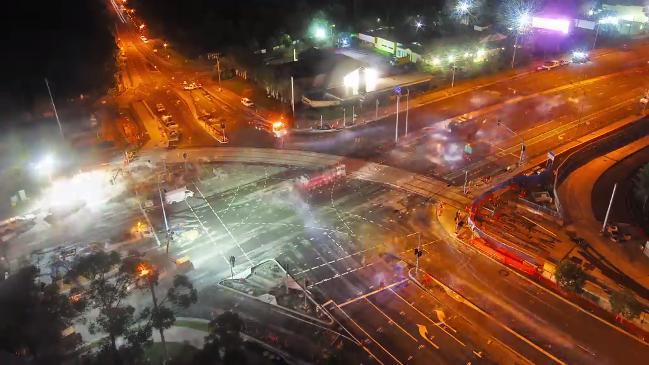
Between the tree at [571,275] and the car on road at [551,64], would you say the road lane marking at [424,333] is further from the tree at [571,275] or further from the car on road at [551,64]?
the car on road at [551,64]

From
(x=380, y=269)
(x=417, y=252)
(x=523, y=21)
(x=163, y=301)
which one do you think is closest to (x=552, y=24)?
(x=523, y=21)

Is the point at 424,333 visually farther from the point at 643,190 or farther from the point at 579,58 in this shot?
the point at 579,58

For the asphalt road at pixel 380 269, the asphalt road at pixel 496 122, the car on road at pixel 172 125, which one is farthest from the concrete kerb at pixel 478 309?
the car on road at pixel 172 125

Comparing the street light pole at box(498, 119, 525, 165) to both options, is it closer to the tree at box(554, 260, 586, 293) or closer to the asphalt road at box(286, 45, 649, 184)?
the asphalt road at box(286, 45, 649, 184)

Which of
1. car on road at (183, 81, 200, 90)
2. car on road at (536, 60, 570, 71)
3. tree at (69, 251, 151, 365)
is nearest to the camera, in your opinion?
tree at (69, 251, 151, 365)

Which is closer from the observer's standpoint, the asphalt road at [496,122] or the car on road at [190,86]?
the asphalt road at [496,122]

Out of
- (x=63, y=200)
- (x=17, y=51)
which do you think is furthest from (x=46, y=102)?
(x=63, y=200)

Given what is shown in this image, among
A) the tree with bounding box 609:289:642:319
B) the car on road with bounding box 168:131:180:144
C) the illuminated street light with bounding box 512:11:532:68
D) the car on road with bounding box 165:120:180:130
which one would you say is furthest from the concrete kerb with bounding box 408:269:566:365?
the illuminated street light with bounding box 512:11:532:68
